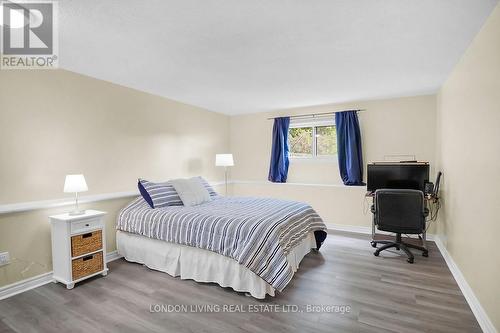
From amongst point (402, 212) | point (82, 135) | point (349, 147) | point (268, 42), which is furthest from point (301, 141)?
point (82, 135)

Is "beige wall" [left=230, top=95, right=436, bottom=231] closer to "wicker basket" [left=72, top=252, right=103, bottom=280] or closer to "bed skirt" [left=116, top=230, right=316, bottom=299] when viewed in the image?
"bed skirt" [left=116, top=230, right=316, bottom=299]

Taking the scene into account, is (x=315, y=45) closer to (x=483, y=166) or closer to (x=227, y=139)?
(x=483, y=166)

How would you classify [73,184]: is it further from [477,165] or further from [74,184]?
[477,165]

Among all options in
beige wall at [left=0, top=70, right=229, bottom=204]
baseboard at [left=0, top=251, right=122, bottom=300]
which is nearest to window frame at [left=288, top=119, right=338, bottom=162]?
beige wall at [left=0, top=70, right=229, bottom=204]

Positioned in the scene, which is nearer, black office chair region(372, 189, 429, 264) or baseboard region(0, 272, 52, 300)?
baseboard region(0, 272, 52, 300)

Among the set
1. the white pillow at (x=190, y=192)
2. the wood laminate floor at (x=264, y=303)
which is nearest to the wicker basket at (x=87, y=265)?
the wood laminate floor at (x=264, y=303)

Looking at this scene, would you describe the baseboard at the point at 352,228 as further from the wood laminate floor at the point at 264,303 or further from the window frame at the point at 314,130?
the wood laminate floor at the point at 264,303

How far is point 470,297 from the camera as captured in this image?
7.22 ft

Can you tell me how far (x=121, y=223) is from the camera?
3270 mm

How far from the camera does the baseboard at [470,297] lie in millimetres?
1838

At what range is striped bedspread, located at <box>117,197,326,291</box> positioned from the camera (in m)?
2.33

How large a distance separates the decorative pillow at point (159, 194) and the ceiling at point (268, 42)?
1375 mm

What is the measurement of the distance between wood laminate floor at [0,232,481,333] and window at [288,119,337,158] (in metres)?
2.37

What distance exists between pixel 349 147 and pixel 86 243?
4.05 m
